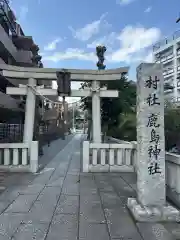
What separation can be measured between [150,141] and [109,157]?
12.8ft

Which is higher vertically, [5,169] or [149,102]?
[149,102]

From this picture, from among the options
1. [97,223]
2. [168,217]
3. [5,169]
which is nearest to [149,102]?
[168,217]

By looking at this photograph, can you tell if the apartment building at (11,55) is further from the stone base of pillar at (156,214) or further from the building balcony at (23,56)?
the stone base of pillar at (156,214)

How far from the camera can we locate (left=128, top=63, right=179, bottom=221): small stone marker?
393cm

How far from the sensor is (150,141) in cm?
406

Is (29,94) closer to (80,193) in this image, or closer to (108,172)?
(108,172)

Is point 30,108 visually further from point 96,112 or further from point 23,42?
point 23,42

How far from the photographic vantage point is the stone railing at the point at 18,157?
756 cm

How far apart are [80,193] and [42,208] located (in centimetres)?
119

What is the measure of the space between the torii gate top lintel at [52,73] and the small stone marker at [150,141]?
191 inches

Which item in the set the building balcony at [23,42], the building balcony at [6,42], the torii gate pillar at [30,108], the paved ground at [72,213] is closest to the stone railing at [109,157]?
the paved ground at [72,213]

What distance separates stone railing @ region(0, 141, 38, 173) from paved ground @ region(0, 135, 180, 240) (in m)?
1.32

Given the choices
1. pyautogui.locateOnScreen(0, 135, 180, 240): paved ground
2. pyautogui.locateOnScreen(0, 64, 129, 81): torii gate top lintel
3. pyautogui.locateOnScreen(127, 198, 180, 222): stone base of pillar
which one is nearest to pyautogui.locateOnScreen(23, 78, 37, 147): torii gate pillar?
pyautogui.locateOnScreen(0, 64, 129, 81): torii gate top lintel

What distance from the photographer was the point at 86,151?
781 centimetres
